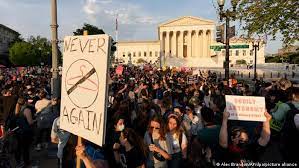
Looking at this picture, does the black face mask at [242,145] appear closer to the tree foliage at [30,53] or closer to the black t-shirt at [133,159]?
the black t-shirt at [133,159]

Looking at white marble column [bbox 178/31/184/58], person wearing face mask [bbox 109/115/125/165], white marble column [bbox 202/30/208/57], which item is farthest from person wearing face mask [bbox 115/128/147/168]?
white marble column [bbox 178/31/184/58]

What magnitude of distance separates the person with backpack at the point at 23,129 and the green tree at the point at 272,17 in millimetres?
9835

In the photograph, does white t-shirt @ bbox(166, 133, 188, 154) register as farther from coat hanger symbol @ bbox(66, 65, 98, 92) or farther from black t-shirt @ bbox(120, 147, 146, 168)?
coat hanger symbol @ bbox(66, 65, 98, 92)

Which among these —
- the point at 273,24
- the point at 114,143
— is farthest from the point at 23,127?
the point at 273,24

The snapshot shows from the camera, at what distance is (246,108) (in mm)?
5039

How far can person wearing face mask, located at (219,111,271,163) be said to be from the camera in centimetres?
438

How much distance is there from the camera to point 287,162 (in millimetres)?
5223

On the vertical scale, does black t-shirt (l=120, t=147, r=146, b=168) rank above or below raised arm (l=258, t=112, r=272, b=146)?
below

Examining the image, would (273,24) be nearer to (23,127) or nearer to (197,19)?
(23,127)

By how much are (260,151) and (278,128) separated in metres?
1.13

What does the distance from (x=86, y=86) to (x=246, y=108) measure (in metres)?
2.71

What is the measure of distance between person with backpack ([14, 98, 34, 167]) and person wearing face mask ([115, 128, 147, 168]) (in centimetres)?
366

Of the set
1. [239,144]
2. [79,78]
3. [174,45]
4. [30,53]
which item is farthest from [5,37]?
[79,78]

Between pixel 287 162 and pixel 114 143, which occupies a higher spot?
pixel 114 143
